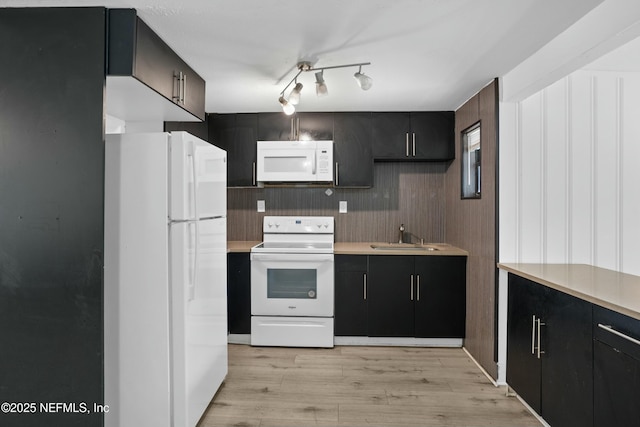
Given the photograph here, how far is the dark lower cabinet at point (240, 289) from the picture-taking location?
11.4 ft

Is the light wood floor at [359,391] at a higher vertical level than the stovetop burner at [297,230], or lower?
lower

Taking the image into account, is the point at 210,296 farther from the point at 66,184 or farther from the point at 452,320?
the point at 452,320

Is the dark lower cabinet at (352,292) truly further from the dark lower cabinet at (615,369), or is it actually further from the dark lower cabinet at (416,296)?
the dark lower cabinet at (615,369)

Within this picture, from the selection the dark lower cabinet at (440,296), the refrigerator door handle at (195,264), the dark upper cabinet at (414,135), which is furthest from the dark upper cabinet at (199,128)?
the dark lower cabinet at (440,296)

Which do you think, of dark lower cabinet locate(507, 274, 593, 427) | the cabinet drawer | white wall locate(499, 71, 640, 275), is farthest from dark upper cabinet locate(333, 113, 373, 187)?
the cabinet drawer

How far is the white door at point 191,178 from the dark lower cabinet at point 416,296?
1683 mm

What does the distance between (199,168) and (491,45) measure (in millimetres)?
1789

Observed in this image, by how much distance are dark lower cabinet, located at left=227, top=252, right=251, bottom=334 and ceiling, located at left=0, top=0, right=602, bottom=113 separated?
1467 mm

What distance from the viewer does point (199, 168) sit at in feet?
7.07

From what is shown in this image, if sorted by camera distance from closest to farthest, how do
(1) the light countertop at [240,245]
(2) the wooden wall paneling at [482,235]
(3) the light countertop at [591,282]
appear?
(3) the light countertop at [591,282], (2) the wooden wall paneling at [482,235], (1) the light countertop at [240,245]

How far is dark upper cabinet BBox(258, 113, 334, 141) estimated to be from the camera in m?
3.68

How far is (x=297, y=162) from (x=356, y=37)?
1.64 meters

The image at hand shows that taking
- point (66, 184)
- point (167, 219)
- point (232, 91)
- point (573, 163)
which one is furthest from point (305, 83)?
point (573, 163)

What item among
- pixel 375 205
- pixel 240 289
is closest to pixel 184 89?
pixel 240 289
